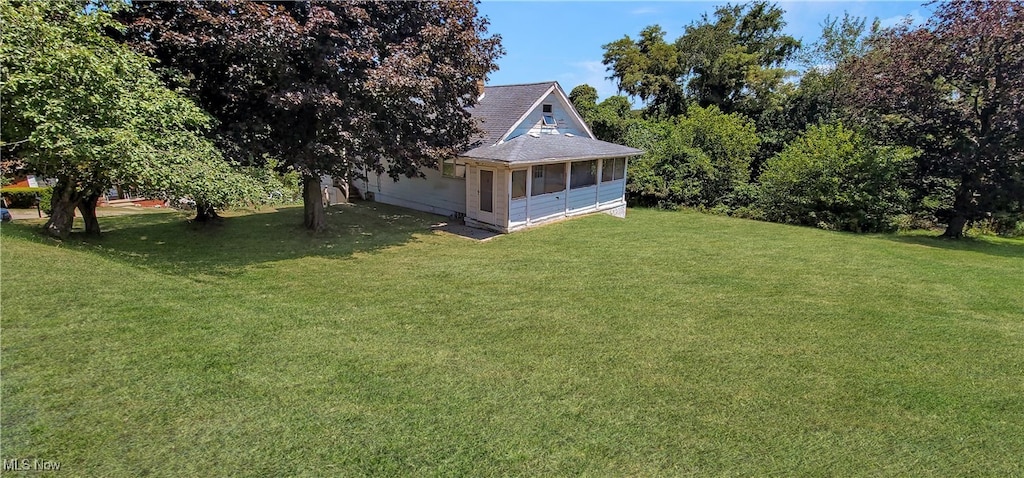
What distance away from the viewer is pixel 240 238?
422 inches

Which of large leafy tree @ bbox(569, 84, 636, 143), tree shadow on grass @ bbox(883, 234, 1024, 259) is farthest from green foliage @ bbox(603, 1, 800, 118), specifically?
tree shadow on grass @ bbox(883, 234, 1024, 259)

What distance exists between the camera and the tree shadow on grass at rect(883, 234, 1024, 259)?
11934 millimetres

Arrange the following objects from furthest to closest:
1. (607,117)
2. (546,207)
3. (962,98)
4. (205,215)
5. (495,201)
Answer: (607,117) < (546,207) < (495,201) < (962,98) < (205,215)

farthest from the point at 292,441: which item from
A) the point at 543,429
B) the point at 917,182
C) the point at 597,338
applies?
the point at 917,182

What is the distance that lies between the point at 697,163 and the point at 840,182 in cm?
485

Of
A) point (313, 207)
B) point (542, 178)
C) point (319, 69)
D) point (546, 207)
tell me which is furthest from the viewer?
point (546, 207)

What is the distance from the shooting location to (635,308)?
685 centimetres

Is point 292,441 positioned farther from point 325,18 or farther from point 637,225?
point 637,225

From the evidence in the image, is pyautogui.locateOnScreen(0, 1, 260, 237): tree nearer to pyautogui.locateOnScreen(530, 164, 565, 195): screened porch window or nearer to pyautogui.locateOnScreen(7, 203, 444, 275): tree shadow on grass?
pyautogui.locateOnScreen(7, 203, 444, 275): tree shadow on grass

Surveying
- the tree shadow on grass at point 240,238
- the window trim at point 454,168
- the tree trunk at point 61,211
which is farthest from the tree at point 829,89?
the tree trunk at point 61,211

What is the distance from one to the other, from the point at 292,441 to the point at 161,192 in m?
6.62

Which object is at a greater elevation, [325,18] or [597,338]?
[325,18]

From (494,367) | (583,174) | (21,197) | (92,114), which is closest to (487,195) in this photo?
(583,174)

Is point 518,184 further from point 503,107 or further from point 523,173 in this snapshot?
point 503,107
